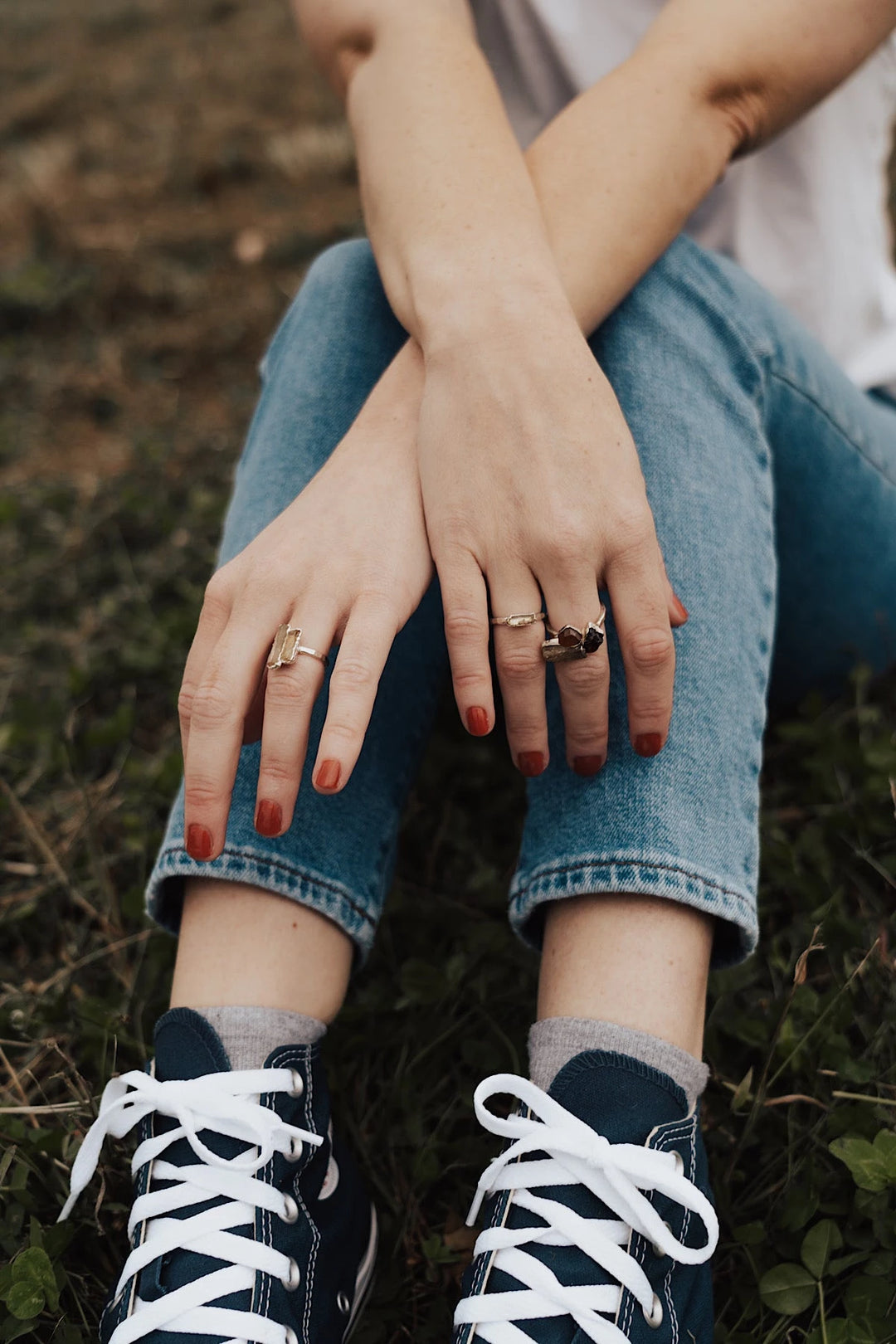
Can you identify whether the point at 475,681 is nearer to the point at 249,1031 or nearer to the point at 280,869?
the point at 280,869

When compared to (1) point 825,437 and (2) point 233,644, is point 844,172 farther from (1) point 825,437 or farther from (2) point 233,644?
(2) point 233,644

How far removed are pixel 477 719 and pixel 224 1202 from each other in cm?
58

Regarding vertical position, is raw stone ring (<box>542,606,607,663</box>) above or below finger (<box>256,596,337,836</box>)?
above

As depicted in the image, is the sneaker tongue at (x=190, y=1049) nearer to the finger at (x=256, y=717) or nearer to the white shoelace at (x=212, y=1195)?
the white shoelace at (x=212, y=1195)

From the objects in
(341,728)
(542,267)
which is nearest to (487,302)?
(542,267)

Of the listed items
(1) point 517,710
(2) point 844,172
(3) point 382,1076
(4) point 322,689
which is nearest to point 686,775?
(1) point 517,710

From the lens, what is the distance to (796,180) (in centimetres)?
162

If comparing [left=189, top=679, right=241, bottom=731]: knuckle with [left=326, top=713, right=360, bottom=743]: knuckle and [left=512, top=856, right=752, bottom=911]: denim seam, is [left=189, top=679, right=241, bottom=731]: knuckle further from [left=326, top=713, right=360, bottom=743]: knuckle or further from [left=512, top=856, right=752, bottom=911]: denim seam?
[left=512, top=856, right=752, bottom=911]: denim seam

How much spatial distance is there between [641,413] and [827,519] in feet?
1.32

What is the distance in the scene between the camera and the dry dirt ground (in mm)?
3080

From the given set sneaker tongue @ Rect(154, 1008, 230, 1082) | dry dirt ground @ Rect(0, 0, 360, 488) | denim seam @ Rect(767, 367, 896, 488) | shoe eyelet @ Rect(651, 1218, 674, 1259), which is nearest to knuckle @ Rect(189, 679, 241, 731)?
sneaker tongue @ Rect(154, 1008, 230, 1082)

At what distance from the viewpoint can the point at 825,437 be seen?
4.66 ft

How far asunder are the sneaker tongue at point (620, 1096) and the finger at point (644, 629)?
0.36 meters

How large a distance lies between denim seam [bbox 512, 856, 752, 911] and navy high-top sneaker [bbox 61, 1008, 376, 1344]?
1.13 ft
